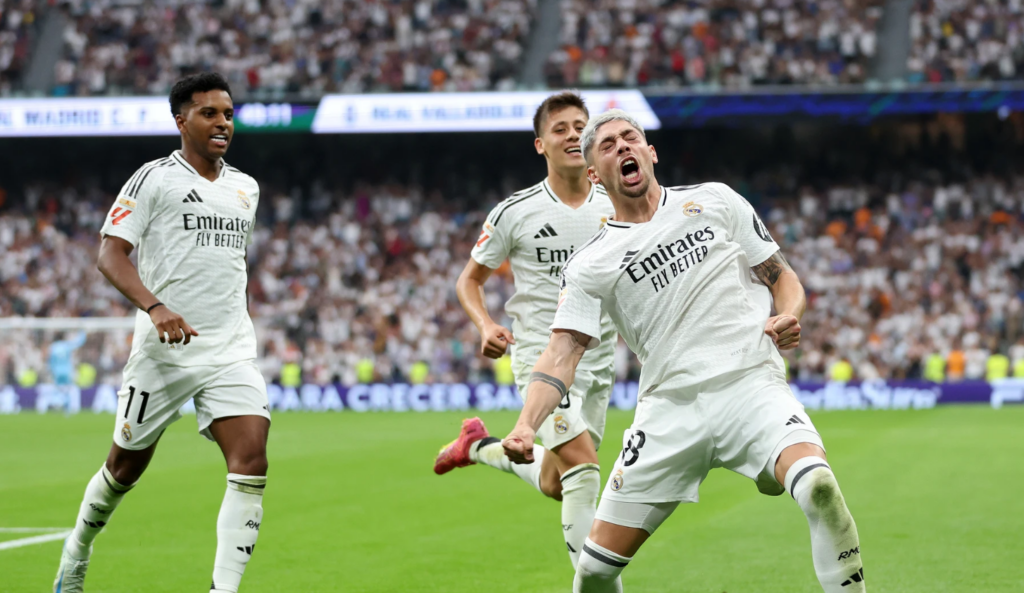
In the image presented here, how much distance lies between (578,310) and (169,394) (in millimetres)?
2346

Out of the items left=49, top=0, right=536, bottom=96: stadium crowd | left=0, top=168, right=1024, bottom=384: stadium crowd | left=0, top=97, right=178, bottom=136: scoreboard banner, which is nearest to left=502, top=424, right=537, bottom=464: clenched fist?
left=0, top=168, right=1024, bottom=384: stadium crowd

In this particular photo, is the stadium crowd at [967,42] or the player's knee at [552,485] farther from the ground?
the stadium crowd at [967,42]

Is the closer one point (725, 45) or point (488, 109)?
point (488, 109)

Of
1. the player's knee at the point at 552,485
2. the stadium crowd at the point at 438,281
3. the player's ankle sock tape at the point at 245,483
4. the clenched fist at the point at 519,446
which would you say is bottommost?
the stadium crowd at the point at 438,281

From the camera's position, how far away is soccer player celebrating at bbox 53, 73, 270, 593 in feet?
19.4

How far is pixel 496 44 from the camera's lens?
3075 cm

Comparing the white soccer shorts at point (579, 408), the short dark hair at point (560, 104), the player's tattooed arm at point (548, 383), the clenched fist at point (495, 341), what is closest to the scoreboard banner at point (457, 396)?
the white soccer shorts at point (579, 408)

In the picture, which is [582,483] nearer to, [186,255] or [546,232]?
[546,232]

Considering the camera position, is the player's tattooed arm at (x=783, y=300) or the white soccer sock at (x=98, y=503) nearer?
the player's tattooed arm at (x=783, y=300)

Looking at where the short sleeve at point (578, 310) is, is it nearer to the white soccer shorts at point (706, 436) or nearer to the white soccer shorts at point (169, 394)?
the white soccer shorts at point (706, 436)

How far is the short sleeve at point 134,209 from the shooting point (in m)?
5.91

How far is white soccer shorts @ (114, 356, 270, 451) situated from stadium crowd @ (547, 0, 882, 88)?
23973mm

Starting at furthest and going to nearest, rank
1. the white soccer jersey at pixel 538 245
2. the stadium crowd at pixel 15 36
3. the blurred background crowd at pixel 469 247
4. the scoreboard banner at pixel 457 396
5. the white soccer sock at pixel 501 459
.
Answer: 1. the stadium crowd at pixel 15 36
2. the blurred background crowd at pixel 469 247
3. the scoreboard banner at pixel 457 396
4. the white soccer sock at pixel 501 459
5. the white soccer jersey at pixel 538 245

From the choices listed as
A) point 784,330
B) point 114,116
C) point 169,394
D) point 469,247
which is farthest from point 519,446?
point 114,116
